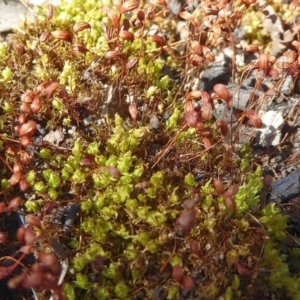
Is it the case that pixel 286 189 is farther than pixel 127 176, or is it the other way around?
pixel 286 189

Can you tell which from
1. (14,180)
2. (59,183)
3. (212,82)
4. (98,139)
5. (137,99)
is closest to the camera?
(14,180)

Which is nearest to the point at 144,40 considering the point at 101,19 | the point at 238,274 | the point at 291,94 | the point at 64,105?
the point at 101,19

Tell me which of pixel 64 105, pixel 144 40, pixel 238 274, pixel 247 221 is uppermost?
pixel 144 40

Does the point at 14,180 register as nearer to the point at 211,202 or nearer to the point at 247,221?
the point at 211,202

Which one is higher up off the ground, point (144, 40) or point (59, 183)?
point (144, 40)

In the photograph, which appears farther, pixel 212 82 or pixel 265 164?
pixel 212 82

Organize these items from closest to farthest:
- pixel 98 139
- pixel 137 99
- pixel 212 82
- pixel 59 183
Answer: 1. pixel 59 183
2. pixel 98 139
3. pixel 137 99
4. pixel 212 82

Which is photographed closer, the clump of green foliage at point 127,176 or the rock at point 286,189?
the clump of green foliage at point 127,176

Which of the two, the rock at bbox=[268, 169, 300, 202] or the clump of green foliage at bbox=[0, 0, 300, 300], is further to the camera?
the rock at bbox=[268, 169, 300, 202]
